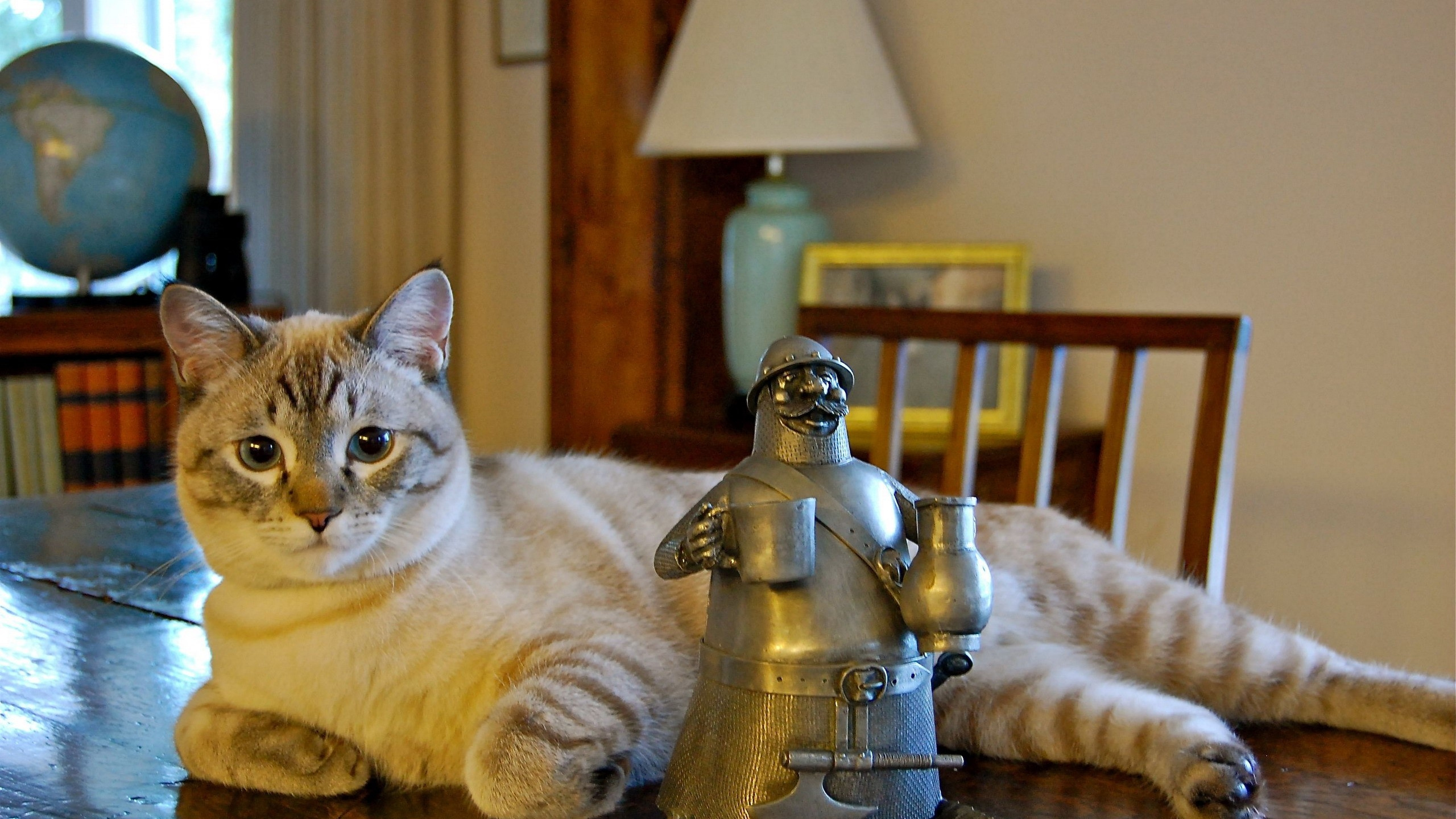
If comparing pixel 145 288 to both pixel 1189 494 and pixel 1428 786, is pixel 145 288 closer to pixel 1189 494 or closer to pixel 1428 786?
pixel 1189 494

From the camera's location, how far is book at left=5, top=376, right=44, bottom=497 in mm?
2812

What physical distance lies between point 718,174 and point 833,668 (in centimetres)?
243

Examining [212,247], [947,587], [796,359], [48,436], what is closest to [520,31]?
[212,247]

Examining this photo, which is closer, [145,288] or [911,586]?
[911,586]

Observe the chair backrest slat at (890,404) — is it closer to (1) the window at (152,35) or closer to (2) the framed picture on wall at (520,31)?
(2) the framed picture on wall at (520,31)

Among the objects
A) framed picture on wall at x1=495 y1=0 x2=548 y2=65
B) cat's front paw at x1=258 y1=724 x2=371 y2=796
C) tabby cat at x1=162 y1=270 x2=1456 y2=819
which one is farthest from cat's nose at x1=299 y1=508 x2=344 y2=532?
framed picture on wall at x1=495 y1=0 x2=548 y2=65

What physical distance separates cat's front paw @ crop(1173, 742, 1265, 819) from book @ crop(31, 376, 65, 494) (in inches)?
111

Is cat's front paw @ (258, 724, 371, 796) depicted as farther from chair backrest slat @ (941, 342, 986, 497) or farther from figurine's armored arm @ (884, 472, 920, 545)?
chair backrest slat @ (941, 342, 986, 497)

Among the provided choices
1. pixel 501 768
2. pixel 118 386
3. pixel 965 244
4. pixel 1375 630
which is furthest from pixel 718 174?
pixel 501 768

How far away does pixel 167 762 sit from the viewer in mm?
866

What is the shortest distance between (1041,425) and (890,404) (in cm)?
25

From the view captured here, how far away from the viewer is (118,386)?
2873 millimetres

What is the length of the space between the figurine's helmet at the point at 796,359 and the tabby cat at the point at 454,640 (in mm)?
301

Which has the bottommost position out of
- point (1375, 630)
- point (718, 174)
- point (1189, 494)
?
point (1375, 630)
